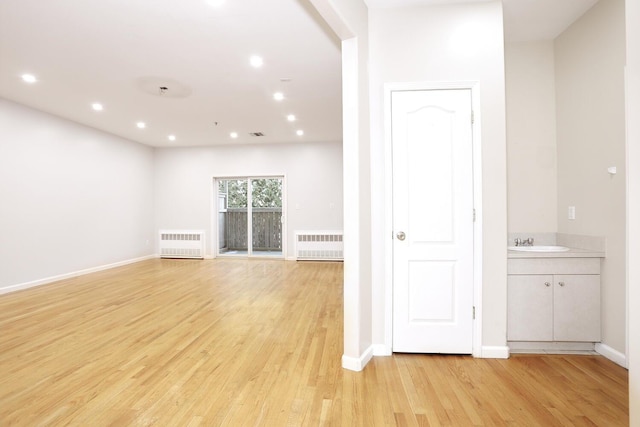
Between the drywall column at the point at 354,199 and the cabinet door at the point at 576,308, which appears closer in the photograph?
the drywall column at the point at 354,199

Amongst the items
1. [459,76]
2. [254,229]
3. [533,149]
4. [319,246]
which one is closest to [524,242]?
[533,149]

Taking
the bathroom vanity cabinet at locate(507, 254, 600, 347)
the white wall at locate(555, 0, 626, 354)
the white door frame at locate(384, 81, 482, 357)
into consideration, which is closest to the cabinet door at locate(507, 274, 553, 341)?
the bathroom vanity cabinet at locate(507, 254, 600, 347)

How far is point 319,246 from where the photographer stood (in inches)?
296

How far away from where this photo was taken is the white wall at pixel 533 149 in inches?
119

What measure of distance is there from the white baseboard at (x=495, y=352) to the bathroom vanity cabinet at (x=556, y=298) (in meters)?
0.13

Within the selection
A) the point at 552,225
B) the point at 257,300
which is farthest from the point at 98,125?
the point at 552,225

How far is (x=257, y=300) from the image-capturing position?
419 cm

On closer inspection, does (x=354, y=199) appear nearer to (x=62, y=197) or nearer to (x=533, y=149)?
(x=533, y=149)

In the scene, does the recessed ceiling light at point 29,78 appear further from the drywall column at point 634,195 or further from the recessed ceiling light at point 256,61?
the drywall column at point 634,195

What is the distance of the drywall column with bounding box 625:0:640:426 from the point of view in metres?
1.15

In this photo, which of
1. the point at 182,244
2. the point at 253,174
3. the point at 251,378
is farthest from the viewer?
the point at 182,244

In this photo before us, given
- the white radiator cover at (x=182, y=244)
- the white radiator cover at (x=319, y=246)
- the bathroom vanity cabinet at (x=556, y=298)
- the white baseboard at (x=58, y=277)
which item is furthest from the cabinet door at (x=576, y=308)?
the white radiator cover at (x=182, y=244)

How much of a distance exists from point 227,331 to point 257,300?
3.67ft

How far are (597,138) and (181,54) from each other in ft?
13.1
